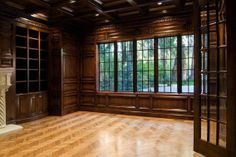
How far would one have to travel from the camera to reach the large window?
229 inches

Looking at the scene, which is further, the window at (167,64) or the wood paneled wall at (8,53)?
the window at (167,64)

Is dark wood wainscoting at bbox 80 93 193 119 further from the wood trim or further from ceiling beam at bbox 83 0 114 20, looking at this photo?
the wood trim

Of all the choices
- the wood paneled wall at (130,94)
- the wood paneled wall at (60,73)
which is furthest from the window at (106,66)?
the wood paneled wall at (60,73)

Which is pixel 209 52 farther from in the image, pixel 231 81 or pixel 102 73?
pixel 102 73

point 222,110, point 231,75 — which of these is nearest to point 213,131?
point 222,110

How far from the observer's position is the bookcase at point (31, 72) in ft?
18.4

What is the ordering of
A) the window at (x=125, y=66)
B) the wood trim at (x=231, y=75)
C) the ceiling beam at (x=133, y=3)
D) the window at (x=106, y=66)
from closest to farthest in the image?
the wood trim at (x=231, y=75) → the ceiling beam at (x=133, y=3) → the window at (x=125, y=66) → the window at (x=106, y=66)

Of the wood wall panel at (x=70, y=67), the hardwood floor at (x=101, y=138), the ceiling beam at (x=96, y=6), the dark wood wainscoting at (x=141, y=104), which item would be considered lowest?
the hardwood floor at (x=101, y=138)

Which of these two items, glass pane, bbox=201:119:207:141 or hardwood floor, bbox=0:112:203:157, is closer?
glass pane, bbox=201:119:207:141

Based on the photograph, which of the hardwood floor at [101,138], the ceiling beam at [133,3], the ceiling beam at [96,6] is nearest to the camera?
the hardwood floor at [101,138]

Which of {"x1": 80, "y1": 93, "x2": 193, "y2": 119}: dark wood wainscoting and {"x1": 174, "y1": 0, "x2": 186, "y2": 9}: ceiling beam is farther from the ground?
{"x1": 174, "y1": 0, "x2": 186, "y2": 9}: ceiling beam

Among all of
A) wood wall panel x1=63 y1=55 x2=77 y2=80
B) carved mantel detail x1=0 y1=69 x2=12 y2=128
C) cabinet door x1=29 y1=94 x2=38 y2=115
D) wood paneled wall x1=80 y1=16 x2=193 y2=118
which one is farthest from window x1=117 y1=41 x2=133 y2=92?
carved mantel detail x1=0 y1=69 x2=12 y2=128

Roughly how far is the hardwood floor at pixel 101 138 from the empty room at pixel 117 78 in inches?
0.8

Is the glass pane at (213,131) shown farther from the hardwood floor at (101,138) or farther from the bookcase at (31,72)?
the bookcase at (31,72)
